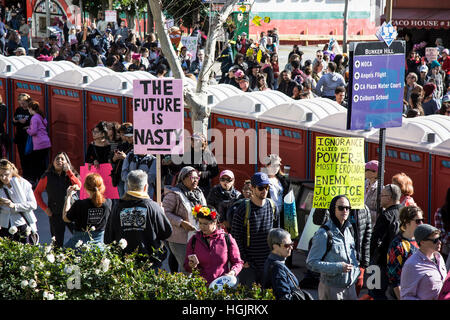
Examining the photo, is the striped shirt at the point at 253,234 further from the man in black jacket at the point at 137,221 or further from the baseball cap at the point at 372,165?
the baseball cap at the point at 372,165

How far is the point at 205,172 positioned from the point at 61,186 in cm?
174

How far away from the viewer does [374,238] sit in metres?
8.07

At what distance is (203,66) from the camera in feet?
41.0

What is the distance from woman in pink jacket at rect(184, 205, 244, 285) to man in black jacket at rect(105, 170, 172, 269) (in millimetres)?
376

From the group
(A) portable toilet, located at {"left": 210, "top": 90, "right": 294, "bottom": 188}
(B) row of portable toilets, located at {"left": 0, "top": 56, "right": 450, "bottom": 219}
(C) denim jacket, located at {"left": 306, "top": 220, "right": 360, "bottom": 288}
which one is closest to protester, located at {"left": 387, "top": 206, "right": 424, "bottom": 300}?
(C) denim jacket, located at {"left": 306, "top": 220, "right": 360, "bottom": 288}

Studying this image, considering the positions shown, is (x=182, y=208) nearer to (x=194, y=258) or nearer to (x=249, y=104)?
(x=194, y=258)

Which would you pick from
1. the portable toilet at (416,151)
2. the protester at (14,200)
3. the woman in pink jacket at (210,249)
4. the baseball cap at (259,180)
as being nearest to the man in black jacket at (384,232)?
the baseball cap at (259,180)

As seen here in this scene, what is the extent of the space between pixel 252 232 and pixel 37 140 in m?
6.64

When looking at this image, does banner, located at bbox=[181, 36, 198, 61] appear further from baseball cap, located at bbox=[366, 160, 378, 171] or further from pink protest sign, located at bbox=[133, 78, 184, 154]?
baseball cap, located at bbox=[366, 160, 378, 171]

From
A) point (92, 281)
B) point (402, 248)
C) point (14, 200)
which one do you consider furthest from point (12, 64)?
point (402, 248)

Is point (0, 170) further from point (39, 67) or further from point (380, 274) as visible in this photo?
point (39, 67)

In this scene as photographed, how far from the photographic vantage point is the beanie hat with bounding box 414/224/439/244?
6516 millimetres

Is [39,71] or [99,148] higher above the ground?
[39,71]

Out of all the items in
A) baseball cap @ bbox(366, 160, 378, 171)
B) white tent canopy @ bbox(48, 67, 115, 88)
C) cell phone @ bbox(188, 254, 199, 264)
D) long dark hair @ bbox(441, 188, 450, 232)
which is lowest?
cell phone @ bbox(188, 254, 199, 264)
